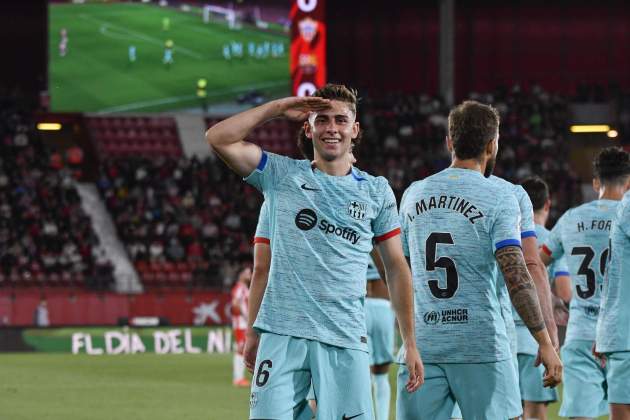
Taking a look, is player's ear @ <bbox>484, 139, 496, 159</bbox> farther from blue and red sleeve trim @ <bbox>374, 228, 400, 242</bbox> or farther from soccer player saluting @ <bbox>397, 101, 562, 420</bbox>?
blue and red sleeve trim @ <bbox>374, 228, 400, 242</bbox>

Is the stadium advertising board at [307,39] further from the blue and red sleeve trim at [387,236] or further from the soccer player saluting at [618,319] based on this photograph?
the blue and red sleeve trim at [387,236]

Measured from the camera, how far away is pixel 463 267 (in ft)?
19.2

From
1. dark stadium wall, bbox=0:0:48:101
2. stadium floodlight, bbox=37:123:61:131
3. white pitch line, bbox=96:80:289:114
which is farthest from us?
dark stadium wall, bbox=0:0:48:101

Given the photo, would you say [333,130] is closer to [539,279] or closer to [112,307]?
[539,279]

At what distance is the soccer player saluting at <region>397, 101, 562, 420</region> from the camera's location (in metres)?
Answer: 5.75

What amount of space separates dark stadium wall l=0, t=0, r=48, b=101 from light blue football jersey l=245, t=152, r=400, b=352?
38.1 meters

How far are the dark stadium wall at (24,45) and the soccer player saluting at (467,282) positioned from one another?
3823 centimetres

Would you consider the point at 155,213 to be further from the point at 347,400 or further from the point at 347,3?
the point at 347,400

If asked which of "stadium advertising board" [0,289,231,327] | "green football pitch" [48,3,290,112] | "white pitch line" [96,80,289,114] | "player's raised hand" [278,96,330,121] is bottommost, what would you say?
"stadium advertising board" [0,289,231,327]

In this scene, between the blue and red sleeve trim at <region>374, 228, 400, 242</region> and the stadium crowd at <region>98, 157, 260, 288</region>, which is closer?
the blue and red sleeve trim at <region>374, 228, 400, 242</region>

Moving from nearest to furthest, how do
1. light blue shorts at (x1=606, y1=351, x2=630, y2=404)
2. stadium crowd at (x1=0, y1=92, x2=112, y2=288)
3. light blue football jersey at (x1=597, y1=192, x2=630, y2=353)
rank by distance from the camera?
1. light blue football jersey at (x1=597, y1=192, x2=630, y2=353)
2. light blue shorts at (x1=606, y1=351, x2=630, y2=404)
3. stadium crowd at (x1=0, y1=92, x2=112, y2=288)

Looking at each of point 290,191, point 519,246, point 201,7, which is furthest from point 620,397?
point 201,7

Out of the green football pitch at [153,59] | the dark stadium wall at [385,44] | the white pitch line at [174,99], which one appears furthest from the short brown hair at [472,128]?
the dark stadium wall at [385,44]

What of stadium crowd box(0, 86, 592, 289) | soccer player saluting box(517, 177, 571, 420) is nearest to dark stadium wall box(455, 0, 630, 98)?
stadium crowd box(0, 86, 592, 289)
